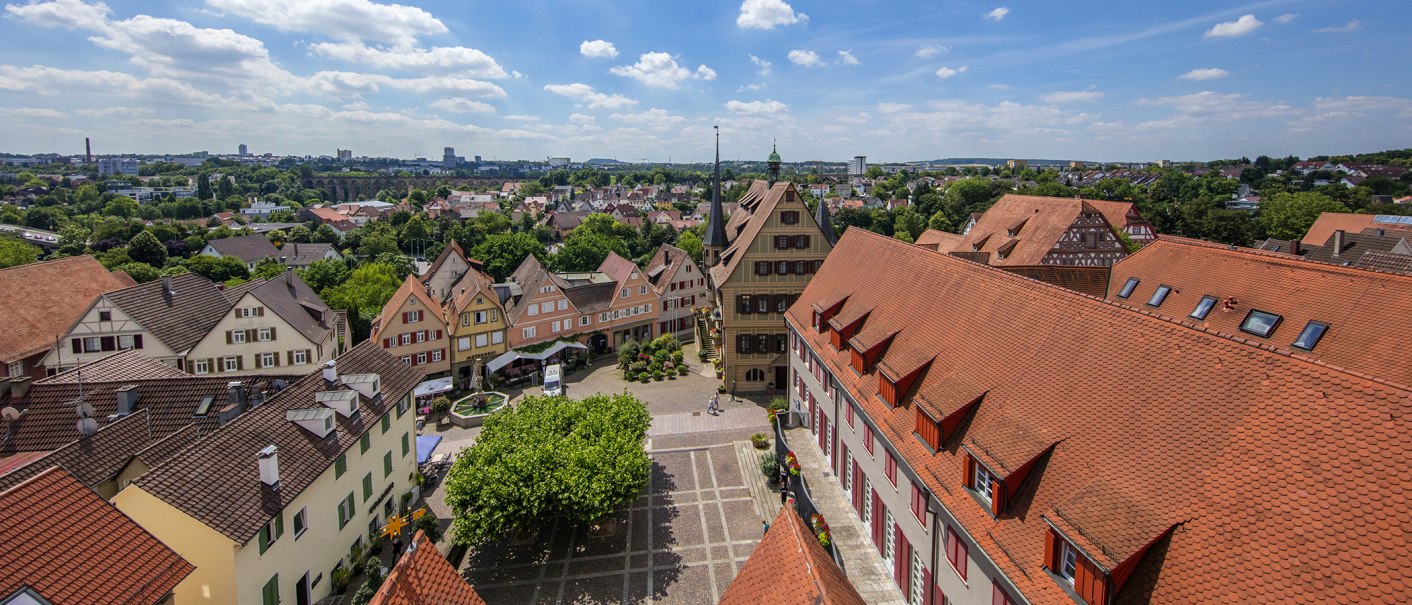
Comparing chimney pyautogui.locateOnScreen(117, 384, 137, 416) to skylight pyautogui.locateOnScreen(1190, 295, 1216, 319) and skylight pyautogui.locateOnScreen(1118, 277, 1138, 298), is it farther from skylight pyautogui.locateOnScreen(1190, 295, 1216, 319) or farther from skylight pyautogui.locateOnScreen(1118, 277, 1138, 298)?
skylight pyautogui.locateOnScreen(1118, 277, 1138, 298)

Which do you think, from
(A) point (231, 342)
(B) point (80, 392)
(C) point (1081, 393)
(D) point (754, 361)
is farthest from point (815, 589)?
(A) point (231, 342)

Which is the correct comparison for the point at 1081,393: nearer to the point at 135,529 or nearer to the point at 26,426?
the point at 135,529

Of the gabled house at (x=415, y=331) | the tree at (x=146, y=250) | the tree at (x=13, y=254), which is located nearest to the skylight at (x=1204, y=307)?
the gabled house at (x=415, y=331)

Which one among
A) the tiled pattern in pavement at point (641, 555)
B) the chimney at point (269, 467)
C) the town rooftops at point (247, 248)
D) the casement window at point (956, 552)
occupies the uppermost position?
the town rooftops at point (247, 248)

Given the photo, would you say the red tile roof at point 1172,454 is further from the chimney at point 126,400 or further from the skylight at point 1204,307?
the chimney at point 126,400

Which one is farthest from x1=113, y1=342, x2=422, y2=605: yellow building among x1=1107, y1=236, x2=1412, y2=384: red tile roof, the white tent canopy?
x1=1107, y1=236, x2=1412, y2=384: red tile roof

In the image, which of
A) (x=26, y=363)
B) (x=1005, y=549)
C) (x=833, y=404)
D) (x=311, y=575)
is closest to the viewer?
(x=1005, y=549)

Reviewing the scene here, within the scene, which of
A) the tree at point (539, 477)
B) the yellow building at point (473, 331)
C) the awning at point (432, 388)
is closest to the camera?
the tree at point (539, 477)
